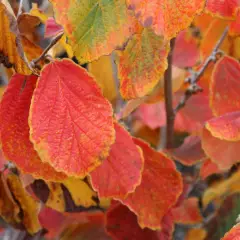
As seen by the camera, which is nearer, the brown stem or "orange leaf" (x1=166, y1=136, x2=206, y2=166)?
the brown stem

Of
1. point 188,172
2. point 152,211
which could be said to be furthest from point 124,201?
point 188,172

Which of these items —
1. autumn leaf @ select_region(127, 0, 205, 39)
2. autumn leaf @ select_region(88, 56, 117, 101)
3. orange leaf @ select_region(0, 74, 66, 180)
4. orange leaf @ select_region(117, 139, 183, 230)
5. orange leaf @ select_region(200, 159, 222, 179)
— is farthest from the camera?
autumn leaf @ select_region(88, 56, 117, 101)

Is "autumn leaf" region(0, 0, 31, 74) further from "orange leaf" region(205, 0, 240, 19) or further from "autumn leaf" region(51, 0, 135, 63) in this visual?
"orange leaf" region(205, 0, 240, 19)

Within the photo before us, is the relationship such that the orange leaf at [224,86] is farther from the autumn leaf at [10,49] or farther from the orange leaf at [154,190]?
the autumn leaf at [10,49]

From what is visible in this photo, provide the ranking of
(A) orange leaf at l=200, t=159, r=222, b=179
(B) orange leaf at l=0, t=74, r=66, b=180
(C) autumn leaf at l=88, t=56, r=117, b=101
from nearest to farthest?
(B) orange leaf at l=0, t=74, r=66, b=180 → (A) orange leaf at l=200, t=159, r=222, b=179 → (C) autumn leaf at l=88, t=56, r=117, b=101

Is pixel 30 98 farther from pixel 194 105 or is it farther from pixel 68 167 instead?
pixel 194 105

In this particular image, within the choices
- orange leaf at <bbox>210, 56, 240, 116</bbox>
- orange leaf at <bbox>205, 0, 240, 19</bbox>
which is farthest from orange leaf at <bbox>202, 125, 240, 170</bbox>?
orange leaf at <bbox>205, 0, 240, 19</bbox>
